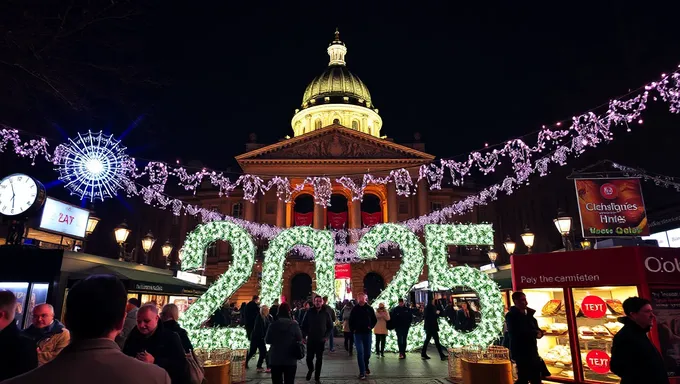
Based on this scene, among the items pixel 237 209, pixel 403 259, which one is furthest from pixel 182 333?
pixel 237 209

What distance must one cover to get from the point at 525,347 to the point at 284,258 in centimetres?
712

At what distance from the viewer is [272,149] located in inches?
1833

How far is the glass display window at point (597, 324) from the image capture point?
7965mm

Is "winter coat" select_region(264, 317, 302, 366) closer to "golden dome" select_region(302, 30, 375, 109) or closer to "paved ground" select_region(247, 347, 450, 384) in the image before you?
"paved ground" select_region(247, 347, 450, 384)

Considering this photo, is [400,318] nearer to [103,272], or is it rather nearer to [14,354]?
[103,272]

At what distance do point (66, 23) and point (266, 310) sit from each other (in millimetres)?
8562

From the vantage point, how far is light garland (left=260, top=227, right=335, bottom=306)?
1205 cm

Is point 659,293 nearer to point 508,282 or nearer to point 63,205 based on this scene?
point 508,282

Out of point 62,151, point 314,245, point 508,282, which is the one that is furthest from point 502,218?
point 62,151

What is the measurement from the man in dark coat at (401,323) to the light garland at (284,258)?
6.87 ft

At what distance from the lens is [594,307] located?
8234mm

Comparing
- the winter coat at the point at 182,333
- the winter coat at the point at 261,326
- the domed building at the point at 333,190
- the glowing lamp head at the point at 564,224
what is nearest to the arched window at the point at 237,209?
the domed building at the point at 333,190

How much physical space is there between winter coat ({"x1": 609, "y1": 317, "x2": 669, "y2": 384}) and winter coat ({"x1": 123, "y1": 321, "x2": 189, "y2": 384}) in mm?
4454

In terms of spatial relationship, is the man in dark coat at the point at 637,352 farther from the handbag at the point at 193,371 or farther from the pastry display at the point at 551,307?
the pastry display at the point at 551,307
